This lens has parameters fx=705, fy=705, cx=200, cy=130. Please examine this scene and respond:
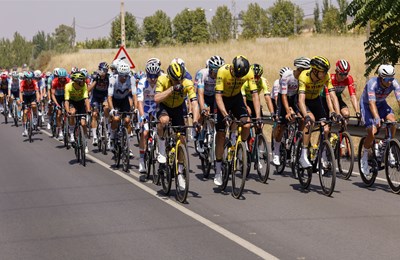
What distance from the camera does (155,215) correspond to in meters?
9.12

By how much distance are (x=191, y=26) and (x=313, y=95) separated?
92973mm

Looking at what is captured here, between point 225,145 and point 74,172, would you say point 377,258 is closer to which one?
point 225,145

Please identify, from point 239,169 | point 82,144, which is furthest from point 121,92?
point 239,169

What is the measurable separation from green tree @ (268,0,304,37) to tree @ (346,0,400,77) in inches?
3299

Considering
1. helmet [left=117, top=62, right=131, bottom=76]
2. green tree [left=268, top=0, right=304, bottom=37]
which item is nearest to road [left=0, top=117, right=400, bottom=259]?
helmet [left=117, top=62, right=131, bottom=76]

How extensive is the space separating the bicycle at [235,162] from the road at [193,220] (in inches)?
8.3

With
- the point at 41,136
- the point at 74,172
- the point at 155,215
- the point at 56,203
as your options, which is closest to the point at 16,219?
the point at 56,203

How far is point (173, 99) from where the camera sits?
10.9 m

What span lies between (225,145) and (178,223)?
2.49m

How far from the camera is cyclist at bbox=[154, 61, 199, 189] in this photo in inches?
400

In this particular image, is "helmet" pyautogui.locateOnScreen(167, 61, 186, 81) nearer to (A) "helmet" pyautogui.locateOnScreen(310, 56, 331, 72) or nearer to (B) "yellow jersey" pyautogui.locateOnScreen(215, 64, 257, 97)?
(B) "yellow jersey" pyautogui.locateOnScreen(215, 64, 257, 97)

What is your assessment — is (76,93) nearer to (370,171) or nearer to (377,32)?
(377,32)

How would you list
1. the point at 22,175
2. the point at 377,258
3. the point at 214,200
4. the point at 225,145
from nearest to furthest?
the point at 377,258, the point at 214,200, the point at 225,145, the point at 22,175

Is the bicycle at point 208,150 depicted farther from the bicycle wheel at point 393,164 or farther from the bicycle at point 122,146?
the bicycle wheel at point 393,164
